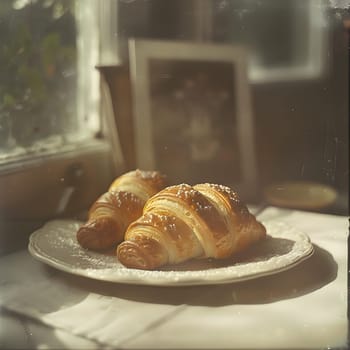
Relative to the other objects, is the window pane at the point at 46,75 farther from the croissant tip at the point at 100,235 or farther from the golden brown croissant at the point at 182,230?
the golden brown croissant at the point at 182,230

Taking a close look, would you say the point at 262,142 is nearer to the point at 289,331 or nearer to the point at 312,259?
the point at 312,259

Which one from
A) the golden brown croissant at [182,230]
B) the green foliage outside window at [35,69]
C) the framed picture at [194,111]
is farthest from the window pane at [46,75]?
the golden brown croissant at [182,230]

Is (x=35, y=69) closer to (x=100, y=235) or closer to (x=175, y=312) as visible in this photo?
(x=100, y=235)

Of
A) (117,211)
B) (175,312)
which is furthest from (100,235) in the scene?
(175,312)

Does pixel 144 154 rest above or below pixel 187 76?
below

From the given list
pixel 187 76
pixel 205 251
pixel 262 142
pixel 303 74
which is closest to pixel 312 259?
pixel 205 251
